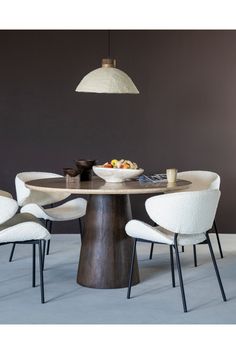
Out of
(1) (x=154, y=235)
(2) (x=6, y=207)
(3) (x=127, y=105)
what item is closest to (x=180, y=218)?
(1) (x=154, y=235)

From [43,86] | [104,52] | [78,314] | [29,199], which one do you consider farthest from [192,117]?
[78,314]

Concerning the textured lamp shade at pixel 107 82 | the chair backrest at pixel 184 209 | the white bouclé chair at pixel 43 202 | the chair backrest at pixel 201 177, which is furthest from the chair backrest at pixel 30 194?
the chair backrest at pixel 184 209

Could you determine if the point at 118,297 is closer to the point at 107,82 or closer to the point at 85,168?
the point at 85,168

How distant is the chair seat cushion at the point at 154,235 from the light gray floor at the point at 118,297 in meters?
0.40

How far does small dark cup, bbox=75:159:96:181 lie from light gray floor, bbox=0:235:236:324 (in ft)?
2.46

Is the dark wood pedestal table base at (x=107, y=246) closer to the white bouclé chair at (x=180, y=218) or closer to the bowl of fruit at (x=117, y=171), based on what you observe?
the bowl of fruit at (x=117, y=171)

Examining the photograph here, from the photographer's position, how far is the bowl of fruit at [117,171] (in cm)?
502

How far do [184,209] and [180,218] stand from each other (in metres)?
0.06

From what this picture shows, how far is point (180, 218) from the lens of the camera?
443cm

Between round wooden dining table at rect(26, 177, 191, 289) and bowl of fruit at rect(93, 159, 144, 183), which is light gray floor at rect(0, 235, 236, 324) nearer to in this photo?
round wooden dining table at rect(26, 177, 191, 289)

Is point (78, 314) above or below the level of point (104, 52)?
below
